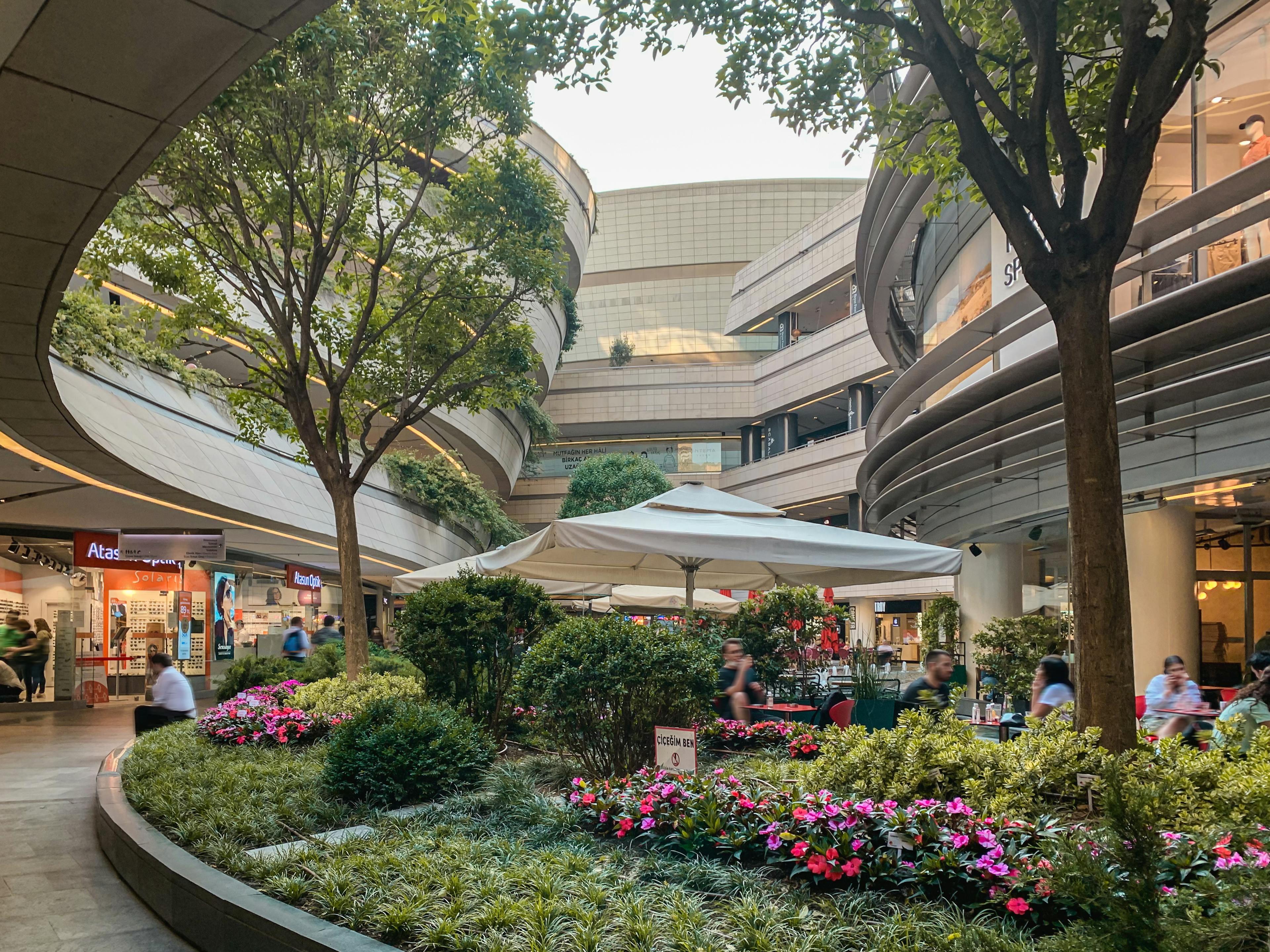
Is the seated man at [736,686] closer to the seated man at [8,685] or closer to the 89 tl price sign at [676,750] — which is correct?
the 89 tl price sign at [676,750]

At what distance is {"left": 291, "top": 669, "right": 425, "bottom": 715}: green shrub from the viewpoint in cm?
1040

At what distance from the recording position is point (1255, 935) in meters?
2.67

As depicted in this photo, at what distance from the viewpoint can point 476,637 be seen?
34.1 feet

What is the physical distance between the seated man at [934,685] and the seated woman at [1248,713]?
2.52m

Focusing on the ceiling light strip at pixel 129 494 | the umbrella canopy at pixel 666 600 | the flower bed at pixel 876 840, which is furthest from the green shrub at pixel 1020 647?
the ceiling light strip at pixel 129 494

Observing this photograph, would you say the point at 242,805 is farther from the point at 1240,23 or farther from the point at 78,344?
the point at 1240,23

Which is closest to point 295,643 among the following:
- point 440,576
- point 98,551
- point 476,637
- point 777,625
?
point 440,576

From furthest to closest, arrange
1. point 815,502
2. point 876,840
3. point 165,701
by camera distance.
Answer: point 815,502 → point 165,701 → point 876,840

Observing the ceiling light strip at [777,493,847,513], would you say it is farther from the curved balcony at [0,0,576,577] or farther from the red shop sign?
the red shop sign

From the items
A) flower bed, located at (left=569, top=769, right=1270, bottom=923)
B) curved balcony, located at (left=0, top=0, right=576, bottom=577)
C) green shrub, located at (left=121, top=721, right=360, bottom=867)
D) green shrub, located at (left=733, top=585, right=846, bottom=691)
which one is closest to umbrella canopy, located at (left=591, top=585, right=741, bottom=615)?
green shrub, located at (left=733, top=585, right=846, bottom=691)

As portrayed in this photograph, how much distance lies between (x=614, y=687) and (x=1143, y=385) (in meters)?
6.93

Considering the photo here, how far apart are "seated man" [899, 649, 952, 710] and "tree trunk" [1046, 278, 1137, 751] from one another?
3.99 meters

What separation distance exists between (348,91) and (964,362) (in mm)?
9185

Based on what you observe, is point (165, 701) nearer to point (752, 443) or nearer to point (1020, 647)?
point (1020, 647)
